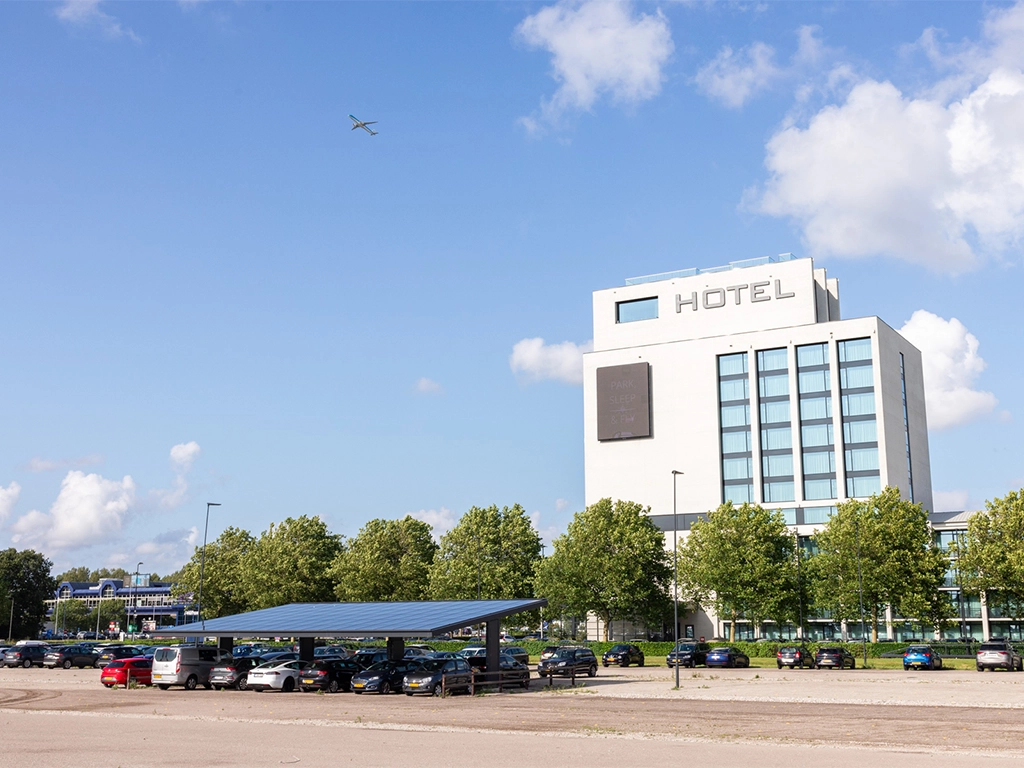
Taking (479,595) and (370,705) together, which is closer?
(370,705)

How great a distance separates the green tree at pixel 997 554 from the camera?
7938 centimetres

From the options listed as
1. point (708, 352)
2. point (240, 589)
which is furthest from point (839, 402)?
point (240, 589)

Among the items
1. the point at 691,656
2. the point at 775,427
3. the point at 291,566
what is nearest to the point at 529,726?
the point at 691,656

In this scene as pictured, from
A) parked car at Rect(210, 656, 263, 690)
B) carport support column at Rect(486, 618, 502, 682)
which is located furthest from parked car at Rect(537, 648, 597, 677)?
parked car at Rect(210, 656, 263, 690)

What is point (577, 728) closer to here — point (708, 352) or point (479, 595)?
point (479, 595)

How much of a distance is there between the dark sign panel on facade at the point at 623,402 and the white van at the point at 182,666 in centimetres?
7317

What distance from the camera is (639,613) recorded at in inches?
3546

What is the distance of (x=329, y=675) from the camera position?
44.2 metres

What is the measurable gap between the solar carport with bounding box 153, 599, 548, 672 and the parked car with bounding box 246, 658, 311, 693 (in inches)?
55.6

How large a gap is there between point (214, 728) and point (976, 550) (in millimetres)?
72986

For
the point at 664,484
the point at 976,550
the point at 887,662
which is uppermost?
the point at 664,484

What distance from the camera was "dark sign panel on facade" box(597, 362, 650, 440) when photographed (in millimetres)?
114438

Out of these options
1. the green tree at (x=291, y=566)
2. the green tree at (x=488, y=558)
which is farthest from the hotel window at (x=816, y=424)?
the green tree at (x=291, y=566)

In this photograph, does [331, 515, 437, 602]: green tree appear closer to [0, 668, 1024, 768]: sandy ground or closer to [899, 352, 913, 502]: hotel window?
[0, 668, 1024, 768]: sandy ground
